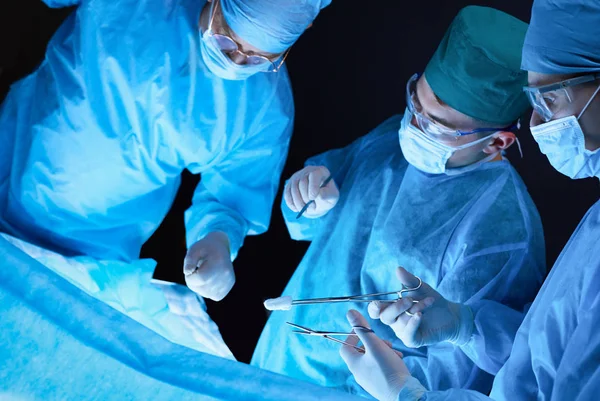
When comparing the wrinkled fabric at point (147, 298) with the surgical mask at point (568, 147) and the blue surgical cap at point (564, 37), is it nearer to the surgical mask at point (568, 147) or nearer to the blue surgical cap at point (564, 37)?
the surgical mask at point (568, 147)

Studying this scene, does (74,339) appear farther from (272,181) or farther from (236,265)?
(236,265)

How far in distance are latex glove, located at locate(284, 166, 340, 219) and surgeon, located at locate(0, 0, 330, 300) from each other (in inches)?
6.0

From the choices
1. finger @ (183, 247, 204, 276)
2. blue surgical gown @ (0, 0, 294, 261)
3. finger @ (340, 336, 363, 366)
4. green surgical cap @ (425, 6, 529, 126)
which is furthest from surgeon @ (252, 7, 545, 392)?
finger @ (183, 247, 204, 276)

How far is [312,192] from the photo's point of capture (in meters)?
1.97

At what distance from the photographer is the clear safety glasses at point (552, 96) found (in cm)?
131

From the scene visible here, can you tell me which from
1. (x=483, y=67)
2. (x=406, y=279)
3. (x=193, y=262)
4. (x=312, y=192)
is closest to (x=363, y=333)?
(x=406, y=279)

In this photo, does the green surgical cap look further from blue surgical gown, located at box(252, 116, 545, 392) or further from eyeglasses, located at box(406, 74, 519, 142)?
blue surgical gown, located at box(252, 116, 545, 392)

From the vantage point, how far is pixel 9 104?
78.1 inches

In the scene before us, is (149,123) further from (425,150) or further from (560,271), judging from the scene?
(560,271)

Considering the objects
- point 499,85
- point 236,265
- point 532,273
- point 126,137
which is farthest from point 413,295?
point 236,265

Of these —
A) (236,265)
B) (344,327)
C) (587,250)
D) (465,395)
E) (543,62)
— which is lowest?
(236,265)

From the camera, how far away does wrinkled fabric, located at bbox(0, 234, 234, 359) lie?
204cm

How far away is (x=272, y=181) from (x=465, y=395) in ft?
3.65

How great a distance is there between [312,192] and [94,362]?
862mm
